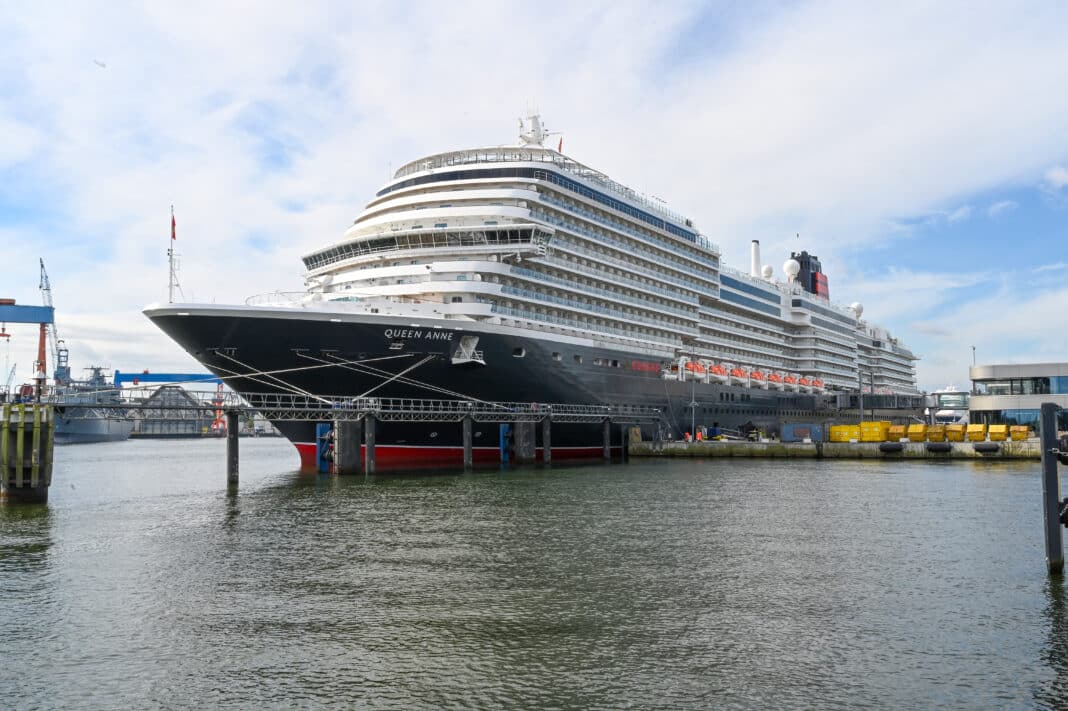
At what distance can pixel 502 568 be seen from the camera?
1702 cm

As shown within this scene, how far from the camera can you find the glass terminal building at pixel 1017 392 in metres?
64.9

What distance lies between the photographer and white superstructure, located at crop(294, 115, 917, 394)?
4066cm

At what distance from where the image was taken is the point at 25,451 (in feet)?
92.3

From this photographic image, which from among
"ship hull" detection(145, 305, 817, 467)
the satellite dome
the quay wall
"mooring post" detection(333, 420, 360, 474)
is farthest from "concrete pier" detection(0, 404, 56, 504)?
the satellite dome

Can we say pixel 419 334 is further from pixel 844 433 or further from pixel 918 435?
pixel 918 435

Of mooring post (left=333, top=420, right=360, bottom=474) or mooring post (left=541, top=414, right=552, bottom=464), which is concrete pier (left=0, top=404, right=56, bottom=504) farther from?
mooring post (left=541, top=414, right=552, bottom=464)

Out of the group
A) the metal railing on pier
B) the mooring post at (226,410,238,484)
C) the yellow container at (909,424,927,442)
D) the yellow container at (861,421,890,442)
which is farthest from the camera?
the yellow container at (861,421,890,442)

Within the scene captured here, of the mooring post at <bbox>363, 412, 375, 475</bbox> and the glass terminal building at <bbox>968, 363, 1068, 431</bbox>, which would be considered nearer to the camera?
the mooring post at <bbox>363, 412, 375, 475</bbox>

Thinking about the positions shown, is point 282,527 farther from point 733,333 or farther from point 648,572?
point 733,333

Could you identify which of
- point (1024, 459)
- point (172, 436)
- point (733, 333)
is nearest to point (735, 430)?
point (733, 333)

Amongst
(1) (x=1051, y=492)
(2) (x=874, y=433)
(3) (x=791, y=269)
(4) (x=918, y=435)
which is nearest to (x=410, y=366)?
(1) (x=1051, y=492)

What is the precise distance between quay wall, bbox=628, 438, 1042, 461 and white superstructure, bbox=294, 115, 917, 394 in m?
5.49

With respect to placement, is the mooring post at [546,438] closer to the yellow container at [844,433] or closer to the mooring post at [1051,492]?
the yellow container at [844,433]

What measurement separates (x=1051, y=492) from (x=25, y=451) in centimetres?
3085
